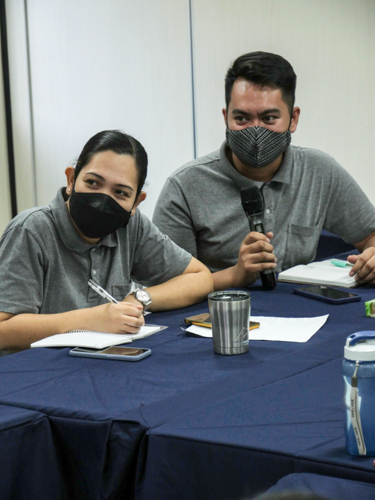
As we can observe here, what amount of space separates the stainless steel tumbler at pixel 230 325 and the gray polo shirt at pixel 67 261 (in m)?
0.49

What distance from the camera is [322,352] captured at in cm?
115

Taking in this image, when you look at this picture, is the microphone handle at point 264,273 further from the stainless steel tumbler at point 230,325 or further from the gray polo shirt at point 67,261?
the stainless steel tumbler at point 230,325

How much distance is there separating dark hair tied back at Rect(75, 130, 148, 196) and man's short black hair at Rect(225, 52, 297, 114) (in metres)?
0.61

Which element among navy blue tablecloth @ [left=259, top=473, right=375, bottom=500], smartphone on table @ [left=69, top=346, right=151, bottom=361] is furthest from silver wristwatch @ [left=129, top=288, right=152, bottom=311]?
navy blue tablecloth @ [left=259, top=473, right=375, bottom=500]

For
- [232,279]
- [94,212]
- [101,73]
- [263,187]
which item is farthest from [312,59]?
[94,212]

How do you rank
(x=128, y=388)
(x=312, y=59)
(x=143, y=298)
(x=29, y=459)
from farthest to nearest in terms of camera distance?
(x=312, y=59) < (x=143, y=298) < (x=128, y=388) < (x=29, y=459)

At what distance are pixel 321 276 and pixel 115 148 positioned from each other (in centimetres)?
78

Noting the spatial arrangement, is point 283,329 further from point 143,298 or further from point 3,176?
point 3,176

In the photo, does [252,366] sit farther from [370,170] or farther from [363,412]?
[370,170]

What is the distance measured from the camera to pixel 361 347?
70cm

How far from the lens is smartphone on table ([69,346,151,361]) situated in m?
1.15

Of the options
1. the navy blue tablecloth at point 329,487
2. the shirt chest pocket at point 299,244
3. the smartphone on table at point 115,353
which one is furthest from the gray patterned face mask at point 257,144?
the navy blue tablecloth at point 329,487

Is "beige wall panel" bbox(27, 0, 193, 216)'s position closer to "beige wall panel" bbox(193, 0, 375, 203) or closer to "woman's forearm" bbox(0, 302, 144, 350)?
"beige wall panel" bbox(193, 0, 375, 203)

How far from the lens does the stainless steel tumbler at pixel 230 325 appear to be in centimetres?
117
